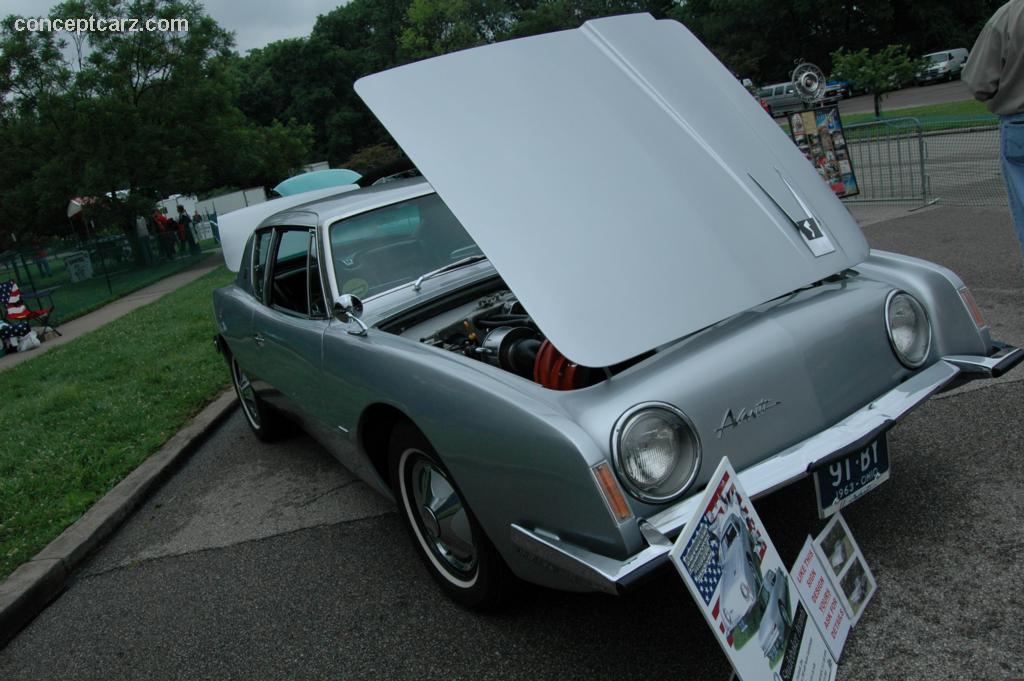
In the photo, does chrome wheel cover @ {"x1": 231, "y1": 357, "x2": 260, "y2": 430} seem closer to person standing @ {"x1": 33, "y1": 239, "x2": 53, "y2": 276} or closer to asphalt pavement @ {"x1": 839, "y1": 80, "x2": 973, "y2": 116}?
person standing @ {"x1": 33, "y1": 239, "x2": 53, "y2": 276}

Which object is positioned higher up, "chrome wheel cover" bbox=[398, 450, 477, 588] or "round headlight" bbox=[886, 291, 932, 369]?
"round headlight" bbox=[886, 291, 932, 369]

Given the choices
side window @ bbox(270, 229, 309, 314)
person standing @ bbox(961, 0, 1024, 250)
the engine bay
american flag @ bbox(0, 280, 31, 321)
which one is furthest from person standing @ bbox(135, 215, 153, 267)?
person standing @ bbox(961, 0, 1024, 250)

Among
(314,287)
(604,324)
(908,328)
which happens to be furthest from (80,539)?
(908,328)

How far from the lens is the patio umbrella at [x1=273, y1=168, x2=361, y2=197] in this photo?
10531 mm

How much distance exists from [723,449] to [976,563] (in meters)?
1.06

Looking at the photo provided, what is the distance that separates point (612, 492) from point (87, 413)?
617 cm

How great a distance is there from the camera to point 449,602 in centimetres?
331

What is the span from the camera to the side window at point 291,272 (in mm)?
4402

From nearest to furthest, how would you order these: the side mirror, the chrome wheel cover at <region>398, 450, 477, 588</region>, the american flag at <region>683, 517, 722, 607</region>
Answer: the american flag at <region>683, 517, 722, 607</region>, the chrome wheel cover at <region>398, 450, 477, 588</region>, the side mirror

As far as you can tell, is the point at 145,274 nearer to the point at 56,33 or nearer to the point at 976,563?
the point at 56,33

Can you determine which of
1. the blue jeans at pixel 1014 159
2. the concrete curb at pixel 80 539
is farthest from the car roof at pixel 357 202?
the blue jeans at pixel 1014 159

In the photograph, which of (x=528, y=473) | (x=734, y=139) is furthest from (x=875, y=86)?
(x=528, y=473)

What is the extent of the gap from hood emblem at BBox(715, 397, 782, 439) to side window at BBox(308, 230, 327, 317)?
6.91 ft

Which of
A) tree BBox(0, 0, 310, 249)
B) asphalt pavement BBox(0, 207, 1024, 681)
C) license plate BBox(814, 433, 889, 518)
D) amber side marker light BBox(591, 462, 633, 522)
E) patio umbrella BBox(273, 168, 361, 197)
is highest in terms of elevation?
tree BBox(0, 0, 310, 249)
